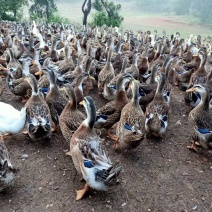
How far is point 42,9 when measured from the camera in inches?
1278

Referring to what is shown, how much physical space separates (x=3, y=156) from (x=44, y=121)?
52.6 inches

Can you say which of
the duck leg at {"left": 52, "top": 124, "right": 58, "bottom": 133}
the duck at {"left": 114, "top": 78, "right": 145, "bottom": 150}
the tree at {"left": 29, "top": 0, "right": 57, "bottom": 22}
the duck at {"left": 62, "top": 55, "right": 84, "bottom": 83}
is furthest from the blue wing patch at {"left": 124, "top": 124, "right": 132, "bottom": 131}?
the tree at {"left": 29, "top": 0, "right": 57, "bottom": 22}

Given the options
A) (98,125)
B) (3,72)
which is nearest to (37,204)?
(98,125)

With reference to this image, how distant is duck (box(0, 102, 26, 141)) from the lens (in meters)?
5.45

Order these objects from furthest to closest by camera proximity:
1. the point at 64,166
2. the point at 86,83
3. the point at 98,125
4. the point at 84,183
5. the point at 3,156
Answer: the point at 86,83 → the point at 98,125 → the point at 64,166 → the point at 84,183 → the point at 3,156

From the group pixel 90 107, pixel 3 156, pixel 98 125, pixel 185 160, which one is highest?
pixel 90 107

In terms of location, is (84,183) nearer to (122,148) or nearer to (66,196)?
(66,196)

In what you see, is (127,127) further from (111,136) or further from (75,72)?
(75,72)

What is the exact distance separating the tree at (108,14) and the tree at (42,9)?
5510 millimetres

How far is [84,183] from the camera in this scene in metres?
4.72

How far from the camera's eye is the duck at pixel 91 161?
156 inches

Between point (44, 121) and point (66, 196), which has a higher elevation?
point (44, 121)

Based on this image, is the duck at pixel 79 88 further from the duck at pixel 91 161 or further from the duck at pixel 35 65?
the duck at pixel 91 161

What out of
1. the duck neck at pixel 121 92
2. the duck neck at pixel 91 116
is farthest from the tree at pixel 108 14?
the duck neck at pixel 91 116
